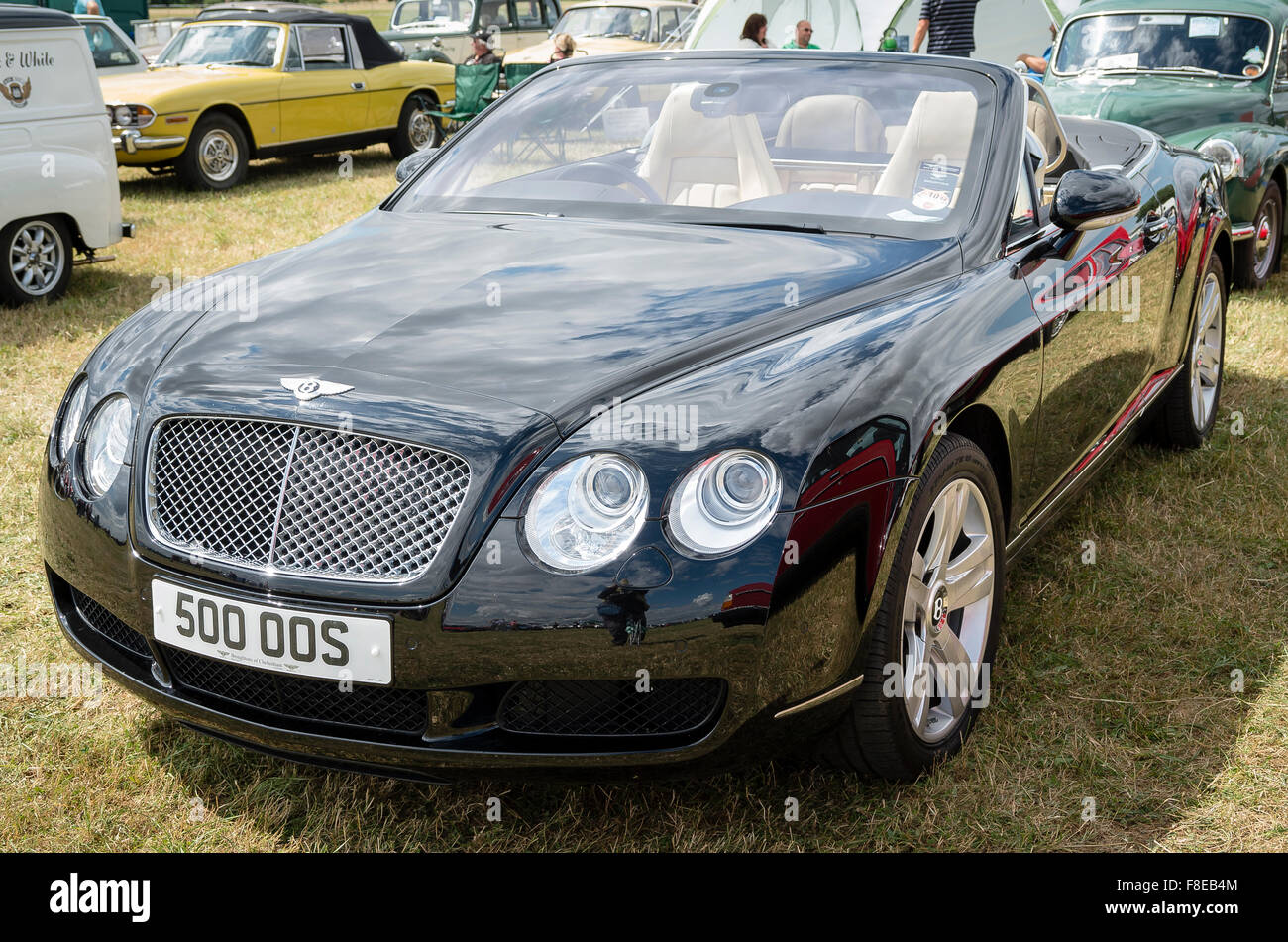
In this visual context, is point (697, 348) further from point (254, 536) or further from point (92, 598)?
point (92, 598)

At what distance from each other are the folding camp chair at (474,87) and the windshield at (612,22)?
3818 mm

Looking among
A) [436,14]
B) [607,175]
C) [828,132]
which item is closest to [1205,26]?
[828,132]

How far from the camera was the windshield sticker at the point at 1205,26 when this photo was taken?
27.6 feet

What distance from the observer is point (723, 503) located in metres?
2.20

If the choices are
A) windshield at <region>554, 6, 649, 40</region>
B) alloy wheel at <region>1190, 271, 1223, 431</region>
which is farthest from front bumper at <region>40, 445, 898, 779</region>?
windshield at <region>554, 6, 649, 40</region>

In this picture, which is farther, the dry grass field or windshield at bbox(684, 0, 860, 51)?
windshield at bbox(684, 0, 860, 51)

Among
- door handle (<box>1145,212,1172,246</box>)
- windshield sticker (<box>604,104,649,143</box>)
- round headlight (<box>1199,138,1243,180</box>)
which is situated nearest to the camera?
windshield sticker (<box>604,104,649,143</box>)

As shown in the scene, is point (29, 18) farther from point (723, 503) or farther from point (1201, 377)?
point (723, 503)

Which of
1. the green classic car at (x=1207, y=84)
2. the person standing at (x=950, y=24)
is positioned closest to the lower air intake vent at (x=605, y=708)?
the green classic car at (x=1207, y=84)

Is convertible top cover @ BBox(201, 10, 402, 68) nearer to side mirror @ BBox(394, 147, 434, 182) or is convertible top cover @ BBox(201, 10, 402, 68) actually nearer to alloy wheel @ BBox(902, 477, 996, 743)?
side mirror @ BBox(394, 147, 434, 182)

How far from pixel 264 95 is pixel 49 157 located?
485 cm

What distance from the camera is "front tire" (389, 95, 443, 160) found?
45.2ft

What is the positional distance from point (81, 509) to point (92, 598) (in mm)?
187

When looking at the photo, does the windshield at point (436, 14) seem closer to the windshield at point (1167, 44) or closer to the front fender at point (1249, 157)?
the windshield at point (1167, 44)
